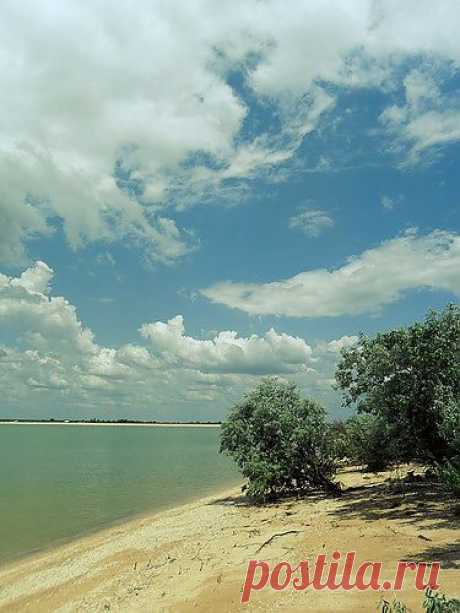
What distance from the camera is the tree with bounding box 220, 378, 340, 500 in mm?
24234

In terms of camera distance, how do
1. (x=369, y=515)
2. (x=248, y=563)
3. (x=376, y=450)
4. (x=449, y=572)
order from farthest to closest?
(x=376, y=450), (x=369, y=515), (x=248, y=563), (x=449, y=572)

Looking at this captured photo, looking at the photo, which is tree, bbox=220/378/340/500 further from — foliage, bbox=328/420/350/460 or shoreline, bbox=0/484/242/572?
shoreline, bbox=0/484/242/572

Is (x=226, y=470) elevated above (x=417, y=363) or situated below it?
below

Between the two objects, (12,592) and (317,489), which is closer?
(12,592)

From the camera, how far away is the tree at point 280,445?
2423 cm

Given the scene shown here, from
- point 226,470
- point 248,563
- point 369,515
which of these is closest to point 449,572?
point 248,563

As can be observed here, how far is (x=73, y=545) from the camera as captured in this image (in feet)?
71.6

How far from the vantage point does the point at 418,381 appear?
1834 cm

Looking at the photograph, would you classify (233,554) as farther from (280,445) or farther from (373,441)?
(280,445)

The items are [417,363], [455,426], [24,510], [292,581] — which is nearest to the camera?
[292,581]

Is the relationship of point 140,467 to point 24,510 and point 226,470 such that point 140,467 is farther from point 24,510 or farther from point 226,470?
point 24,510

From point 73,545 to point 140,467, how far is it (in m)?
31.6

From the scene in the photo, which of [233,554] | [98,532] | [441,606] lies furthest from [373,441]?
[441,606]

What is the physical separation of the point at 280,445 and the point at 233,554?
10.7 metres
